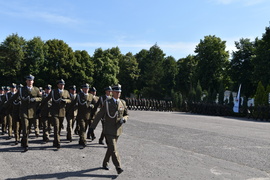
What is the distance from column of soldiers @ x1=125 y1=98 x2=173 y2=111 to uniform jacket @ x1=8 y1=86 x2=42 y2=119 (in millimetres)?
28982

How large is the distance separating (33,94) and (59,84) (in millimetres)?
988

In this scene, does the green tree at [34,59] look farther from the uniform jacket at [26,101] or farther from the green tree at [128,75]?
the uniform jacket at [26,101]

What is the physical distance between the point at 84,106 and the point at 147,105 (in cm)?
2955

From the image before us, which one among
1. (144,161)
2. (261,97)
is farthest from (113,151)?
(261,97)

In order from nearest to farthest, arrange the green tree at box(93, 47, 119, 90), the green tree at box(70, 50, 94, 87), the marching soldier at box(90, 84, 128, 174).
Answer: the marching soldier at box(90, 84, 128, 174), the green tree at box(70, 50, 94, 87), the green tree at box(93, 47, 119, 90)

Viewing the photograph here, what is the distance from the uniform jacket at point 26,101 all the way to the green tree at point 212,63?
5036 centimetres

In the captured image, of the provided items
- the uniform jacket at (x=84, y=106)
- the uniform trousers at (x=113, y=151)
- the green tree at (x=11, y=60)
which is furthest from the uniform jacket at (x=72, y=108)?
the green tree at (x=11, y=60)

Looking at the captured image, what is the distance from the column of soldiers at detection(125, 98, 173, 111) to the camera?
1522 inches

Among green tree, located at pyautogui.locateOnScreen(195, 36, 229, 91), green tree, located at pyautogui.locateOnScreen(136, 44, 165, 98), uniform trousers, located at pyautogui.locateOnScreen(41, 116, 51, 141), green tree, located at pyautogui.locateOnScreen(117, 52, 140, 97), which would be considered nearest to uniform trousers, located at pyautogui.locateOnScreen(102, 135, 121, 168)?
uniform trousers, located at pyautogui.locateOnScreen(41, 116, 51, 141)

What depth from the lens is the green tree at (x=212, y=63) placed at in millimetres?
57094

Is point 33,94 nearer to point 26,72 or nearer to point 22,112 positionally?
point 22,112

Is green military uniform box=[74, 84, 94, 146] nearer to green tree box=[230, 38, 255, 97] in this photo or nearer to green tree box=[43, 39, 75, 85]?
green tree box=[43, 39, 75, 85]

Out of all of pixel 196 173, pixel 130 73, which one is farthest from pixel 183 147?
pixel 130 73

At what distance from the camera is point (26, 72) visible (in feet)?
167
